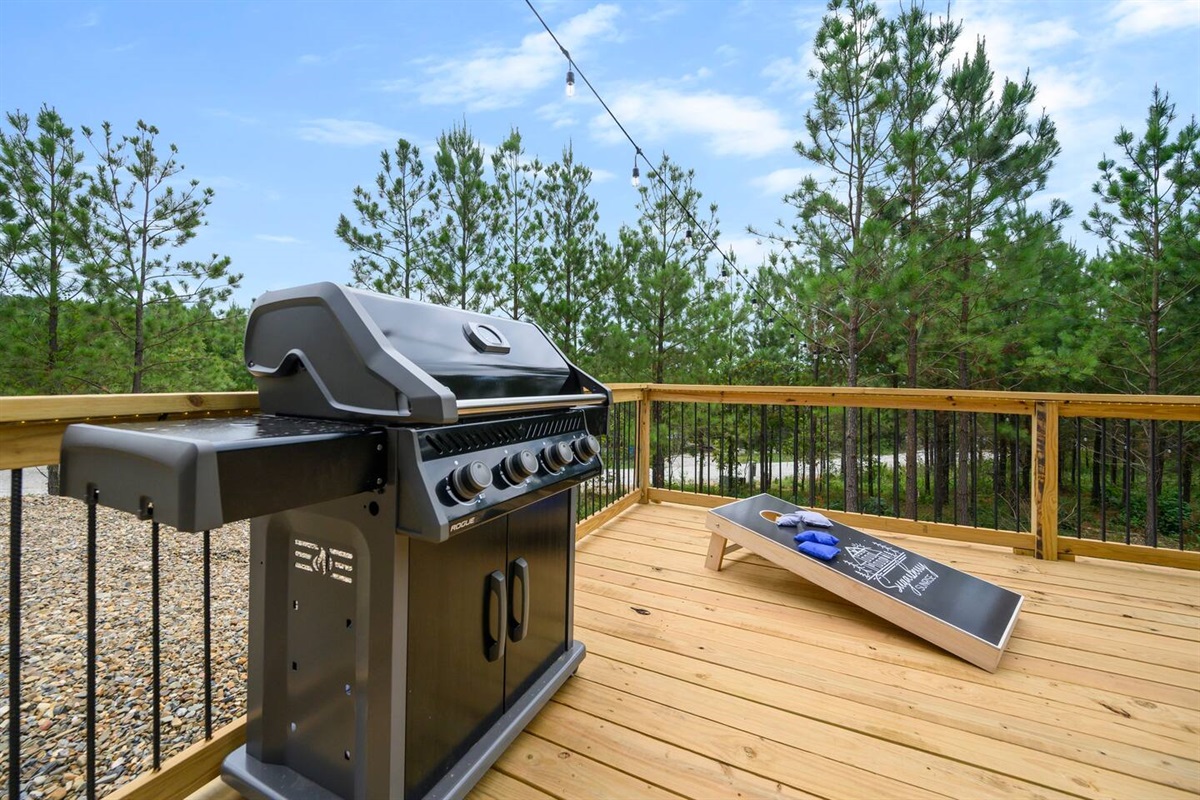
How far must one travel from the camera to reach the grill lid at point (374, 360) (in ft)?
3.41

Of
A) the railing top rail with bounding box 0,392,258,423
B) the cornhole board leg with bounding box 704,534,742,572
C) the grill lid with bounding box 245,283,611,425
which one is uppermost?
the grill lid with bounding box 245,283,611,425

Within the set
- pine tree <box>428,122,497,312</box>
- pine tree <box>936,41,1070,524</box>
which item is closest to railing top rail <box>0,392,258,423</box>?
pine tree <box>936,41,1070,524</box>

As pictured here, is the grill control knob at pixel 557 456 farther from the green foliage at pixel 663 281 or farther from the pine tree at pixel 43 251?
the pine tree at pixel 43 251

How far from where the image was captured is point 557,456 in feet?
4.77

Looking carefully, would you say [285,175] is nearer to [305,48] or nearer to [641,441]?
[305,48]

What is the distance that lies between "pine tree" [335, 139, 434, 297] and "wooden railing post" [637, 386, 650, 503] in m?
7.66

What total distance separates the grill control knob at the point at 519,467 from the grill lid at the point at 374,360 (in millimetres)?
118

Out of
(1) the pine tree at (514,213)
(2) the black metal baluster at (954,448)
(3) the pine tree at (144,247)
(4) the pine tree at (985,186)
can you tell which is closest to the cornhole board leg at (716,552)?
(4) the pine tree at (985,186)

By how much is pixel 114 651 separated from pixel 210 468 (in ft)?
16.0

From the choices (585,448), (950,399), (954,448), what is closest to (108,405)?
(585,448)

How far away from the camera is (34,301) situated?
759cm

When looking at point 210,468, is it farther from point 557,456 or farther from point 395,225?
point 395,225

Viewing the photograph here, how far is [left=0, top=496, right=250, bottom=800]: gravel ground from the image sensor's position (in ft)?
9.09

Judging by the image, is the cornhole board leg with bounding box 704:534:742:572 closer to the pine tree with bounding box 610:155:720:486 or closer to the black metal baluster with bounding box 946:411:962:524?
the pine tree with bounding box 610:155:720:486
